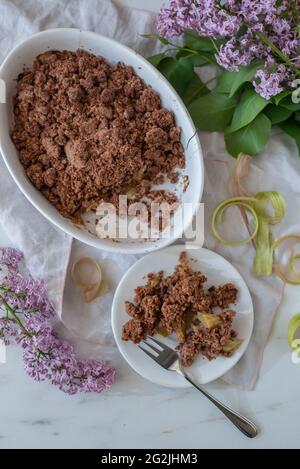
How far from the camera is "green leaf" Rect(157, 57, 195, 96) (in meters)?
1.35

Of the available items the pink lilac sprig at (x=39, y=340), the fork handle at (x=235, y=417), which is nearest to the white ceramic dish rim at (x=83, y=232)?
the pink lilac sprig at (x=39, y=340)

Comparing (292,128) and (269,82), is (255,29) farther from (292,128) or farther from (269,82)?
(292,128)

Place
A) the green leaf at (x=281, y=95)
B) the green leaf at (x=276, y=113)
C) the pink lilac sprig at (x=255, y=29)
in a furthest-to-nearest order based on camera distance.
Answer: the green leaf at (x=276, y=113), the green leaf at (x=281, y=95), the pink lilac sprig at (x=255, y=29)

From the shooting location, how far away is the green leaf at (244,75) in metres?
Result: 1.24

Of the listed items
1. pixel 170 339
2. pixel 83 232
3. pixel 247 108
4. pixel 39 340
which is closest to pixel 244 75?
pixel 247 108

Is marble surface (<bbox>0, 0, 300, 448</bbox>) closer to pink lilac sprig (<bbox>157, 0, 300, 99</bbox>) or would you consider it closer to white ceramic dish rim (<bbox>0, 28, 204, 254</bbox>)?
white ceramic dish rim (<bbox>0, 28, 204, 254</bbox>)

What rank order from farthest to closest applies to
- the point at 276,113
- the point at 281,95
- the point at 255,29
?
the point at 276,113 → the point at 281,95 → the point at 255,29

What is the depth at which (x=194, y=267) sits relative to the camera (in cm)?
137

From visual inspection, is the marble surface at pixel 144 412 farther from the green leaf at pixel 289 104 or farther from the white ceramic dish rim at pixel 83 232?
the green leaf at pixel 289 104

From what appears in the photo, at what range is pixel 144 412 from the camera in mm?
1402

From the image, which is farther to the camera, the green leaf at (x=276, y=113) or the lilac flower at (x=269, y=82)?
the green leaf at (x=276, y=113)

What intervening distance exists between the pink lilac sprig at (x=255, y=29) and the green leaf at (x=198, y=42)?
0.11 m

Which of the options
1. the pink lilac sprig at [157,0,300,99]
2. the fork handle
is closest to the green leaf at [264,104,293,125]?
the pink lilac sprig at [157,0,300,99]

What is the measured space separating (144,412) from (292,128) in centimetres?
77
